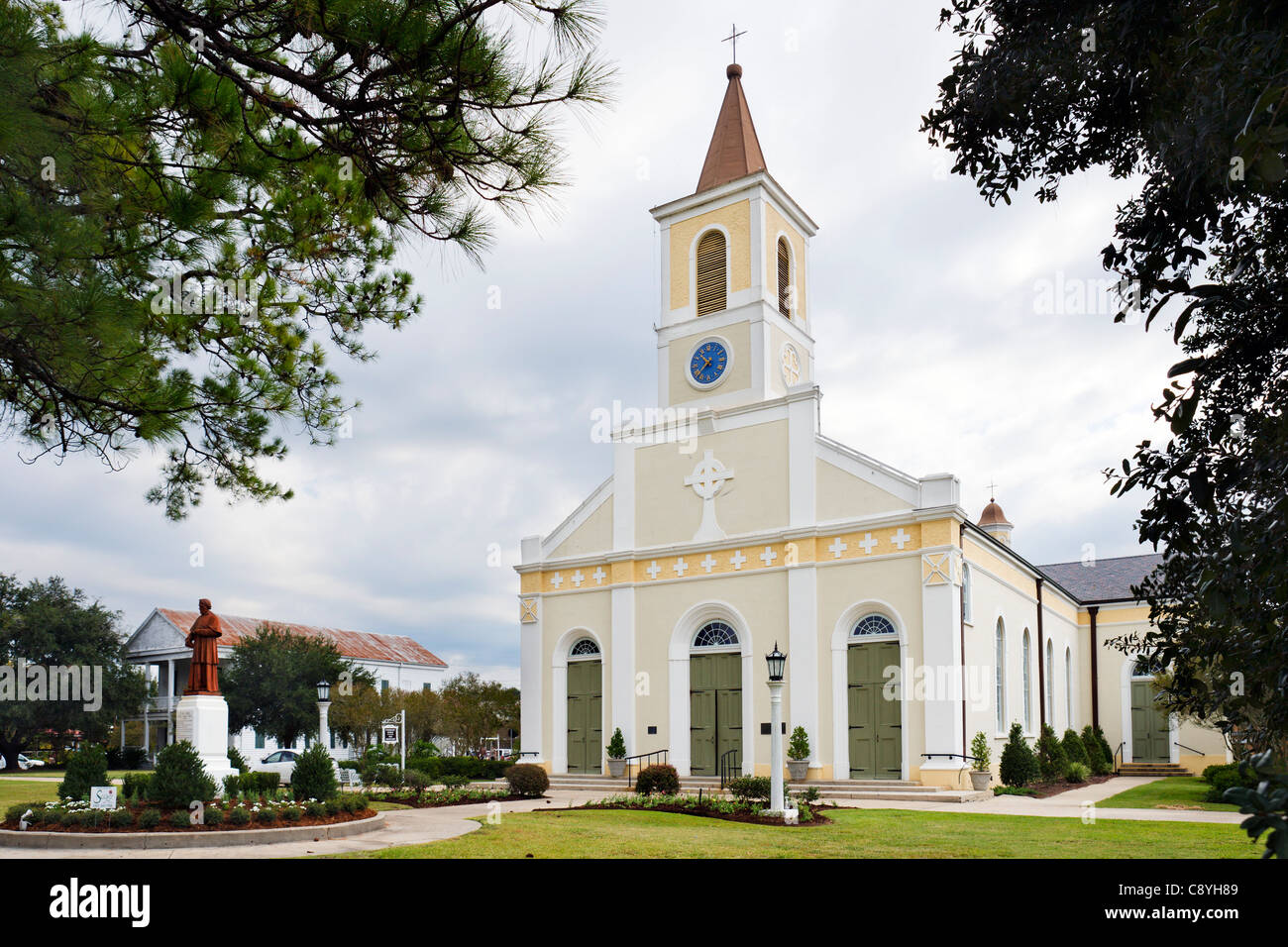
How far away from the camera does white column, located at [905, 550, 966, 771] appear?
21.5 metres

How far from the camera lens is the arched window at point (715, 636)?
2531 centimetres

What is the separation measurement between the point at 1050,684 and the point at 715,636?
12.9m

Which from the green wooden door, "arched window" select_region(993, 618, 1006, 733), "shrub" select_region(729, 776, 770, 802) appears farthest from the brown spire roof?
the green wooden door

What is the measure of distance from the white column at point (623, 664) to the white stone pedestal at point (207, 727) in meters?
11.9

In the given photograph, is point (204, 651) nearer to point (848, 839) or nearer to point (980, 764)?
point (848, 839)

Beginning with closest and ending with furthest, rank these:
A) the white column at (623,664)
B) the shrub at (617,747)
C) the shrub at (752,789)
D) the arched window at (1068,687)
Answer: the shrub at (752,789), the shrub at (617,747), the white column at (623,664), the arched window at (1068,687)

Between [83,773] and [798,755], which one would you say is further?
[798,755]

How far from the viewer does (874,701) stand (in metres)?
22.8

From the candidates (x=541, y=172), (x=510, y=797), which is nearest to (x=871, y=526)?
(x=510, y=797)

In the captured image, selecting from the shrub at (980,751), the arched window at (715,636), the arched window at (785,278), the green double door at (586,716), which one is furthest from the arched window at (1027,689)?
the green double door at (586,716)

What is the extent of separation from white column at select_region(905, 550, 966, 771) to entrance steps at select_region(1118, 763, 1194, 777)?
52.1 ft

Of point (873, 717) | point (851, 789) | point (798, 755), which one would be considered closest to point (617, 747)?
point (798, 755)

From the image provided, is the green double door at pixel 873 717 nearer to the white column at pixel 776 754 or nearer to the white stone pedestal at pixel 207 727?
the white column at pixel 776 754
